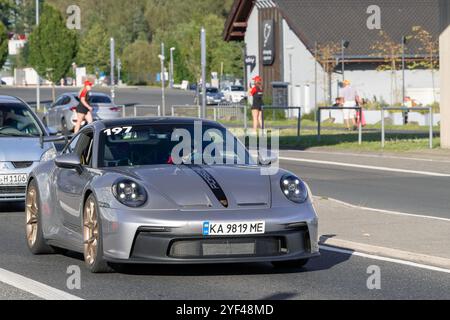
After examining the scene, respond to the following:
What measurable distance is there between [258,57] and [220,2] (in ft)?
249

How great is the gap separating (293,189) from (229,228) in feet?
2.90

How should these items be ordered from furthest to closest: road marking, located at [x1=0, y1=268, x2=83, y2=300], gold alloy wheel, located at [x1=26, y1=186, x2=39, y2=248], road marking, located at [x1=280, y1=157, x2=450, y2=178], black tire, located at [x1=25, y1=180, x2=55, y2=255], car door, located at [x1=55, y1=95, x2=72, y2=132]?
1. car door, located at [x1=55, y1=95, x2=72, y2=132]
2. road marking, located at [x1=280, y1=157, x2=450, y2=178]
3. gold alloy wheel, located at [x1=26, y1=186, x2=39, y2=248]
4. black tire, located at [x1=25, y1=180, x2=55, y2=255]
5. road marking, located at [x1=0, y1=268, x2=83, y2=300]

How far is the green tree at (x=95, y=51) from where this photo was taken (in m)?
131

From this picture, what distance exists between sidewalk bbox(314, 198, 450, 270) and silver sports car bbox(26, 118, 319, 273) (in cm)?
143

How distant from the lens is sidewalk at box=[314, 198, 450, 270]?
11.6 m

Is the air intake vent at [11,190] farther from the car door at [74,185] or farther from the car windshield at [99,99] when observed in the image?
the car windshield at [99,99]

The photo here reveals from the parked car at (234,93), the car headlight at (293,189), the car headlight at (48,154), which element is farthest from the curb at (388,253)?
the parked car at (234,93)

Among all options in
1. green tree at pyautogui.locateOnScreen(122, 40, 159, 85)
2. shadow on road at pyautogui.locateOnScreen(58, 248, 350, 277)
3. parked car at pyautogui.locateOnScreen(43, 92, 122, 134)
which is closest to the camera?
shadow on road at pyautogui.locateOnScreen(58, 248, 350, 277)

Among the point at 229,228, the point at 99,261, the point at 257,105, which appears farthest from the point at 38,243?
the point at 257,105

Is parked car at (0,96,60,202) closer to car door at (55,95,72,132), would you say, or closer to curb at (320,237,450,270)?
curb at (320,237,450,270)

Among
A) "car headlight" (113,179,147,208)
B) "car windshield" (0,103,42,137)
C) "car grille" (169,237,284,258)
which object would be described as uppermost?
"car windshield" (0,103,42,137)

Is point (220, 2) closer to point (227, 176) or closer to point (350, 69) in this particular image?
point (350, 69)

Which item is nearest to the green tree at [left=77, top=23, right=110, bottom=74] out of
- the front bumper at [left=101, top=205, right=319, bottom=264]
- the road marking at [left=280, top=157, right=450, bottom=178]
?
the road marking at [left=280, top=157, right=450, bottom=178]
